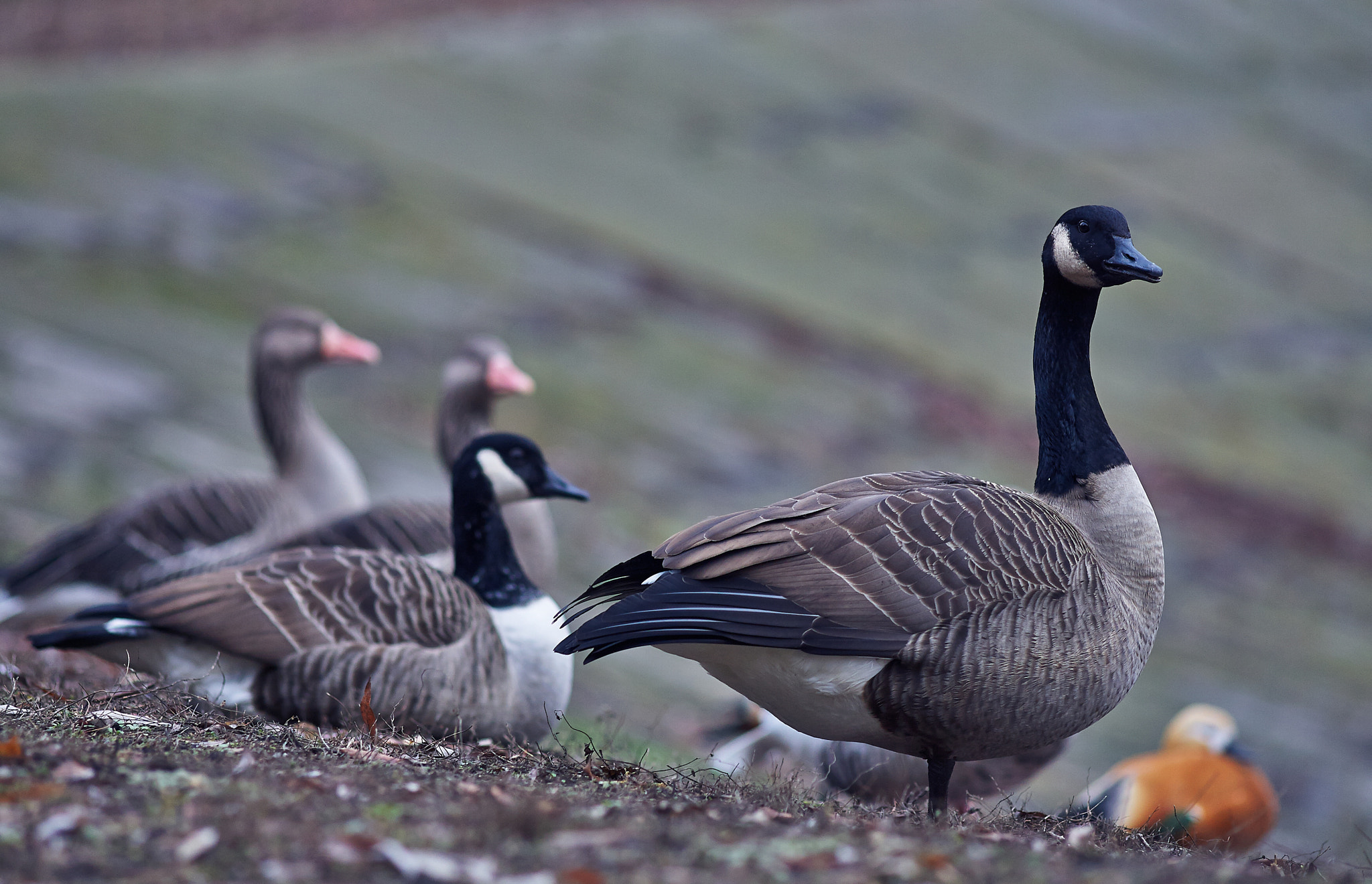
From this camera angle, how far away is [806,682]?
515 centimetres

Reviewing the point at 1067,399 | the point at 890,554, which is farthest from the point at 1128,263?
the point at 890,554

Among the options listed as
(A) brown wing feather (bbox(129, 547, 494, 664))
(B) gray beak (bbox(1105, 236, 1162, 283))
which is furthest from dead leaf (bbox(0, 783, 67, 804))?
(B) gray beak (bbox(1105, 236, 1162, 283))

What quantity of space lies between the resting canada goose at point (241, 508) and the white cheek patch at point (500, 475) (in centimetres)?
226

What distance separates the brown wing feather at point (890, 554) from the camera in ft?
16.6

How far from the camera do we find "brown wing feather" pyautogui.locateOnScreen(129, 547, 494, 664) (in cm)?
634

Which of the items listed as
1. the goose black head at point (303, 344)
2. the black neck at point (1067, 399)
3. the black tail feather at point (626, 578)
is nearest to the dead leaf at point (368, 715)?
the black tail feather at point (626, 578)

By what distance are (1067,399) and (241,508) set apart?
620cm

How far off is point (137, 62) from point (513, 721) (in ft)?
79.8

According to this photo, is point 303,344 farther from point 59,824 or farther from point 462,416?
point 59,824

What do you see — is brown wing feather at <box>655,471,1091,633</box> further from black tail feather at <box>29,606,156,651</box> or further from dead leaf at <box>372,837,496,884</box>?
black tail feather at <box>29,606,156,651</box>

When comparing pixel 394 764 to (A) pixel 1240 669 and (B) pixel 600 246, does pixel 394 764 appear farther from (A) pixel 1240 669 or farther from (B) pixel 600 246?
(B) pixel 600 246

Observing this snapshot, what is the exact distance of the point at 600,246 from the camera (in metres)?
24.5

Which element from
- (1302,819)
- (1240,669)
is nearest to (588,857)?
(1302,819)

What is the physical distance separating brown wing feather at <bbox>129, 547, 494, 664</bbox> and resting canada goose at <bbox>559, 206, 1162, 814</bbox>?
1411mm
